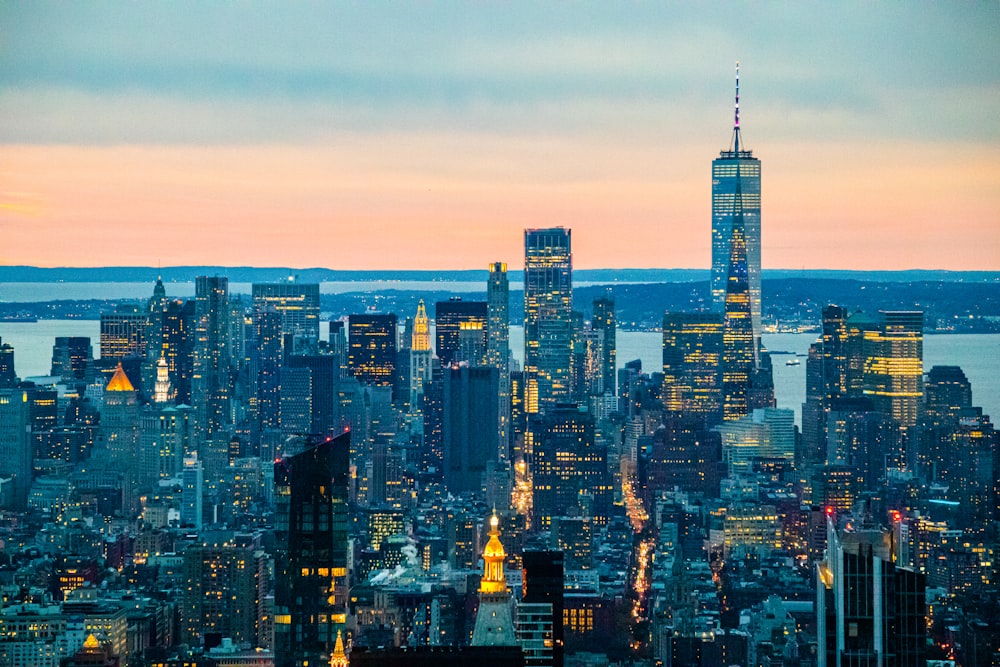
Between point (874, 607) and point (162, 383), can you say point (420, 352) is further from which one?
point (874, 607)

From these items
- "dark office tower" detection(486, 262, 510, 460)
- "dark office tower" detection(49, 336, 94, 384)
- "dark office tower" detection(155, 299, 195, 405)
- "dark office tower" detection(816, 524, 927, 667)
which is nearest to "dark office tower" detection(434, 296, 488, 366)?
"dark office tower" detection(486, 262, 510, 460)

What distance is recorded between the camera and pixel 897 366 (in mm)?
40312

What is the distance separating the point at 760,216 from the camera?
49.9 metres

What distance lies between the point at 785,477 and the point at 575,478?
4.49 m

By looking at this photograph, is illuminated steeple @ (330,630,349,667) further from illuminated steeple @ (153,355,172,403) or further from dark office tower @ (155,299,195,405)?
dark office tower @ (155,299,195,405)

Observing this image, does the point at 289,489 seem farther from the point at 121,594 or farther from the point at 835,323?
the point at 835,323

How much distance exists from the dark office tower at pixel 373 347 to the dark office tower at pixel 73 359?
22.3 feet

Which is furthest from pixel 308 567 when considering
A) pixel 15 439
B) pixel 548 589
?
pixel 15 439

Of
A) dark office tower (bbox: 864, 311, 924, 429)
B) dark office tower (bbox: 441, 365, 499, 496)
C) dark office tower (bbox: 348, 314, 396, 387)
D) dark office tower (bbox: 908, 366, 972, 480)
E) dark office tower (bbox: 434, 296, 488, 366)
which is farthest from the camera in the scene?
dark office tower (bbox: 434, 296, 488, 366)

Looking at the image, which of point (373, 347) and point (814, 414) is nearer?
point (814, 414)

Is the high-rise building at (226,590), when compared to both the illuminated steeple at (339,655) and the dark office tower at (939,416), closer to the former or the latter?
the illuminated steeple at (339,655)

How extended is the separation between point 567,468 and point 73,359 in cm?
1297

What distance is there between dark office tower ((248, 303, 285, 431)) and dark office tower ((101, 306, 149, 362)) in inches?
112

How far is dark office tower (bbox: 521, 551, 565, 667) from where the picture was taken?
20031 millimetres
